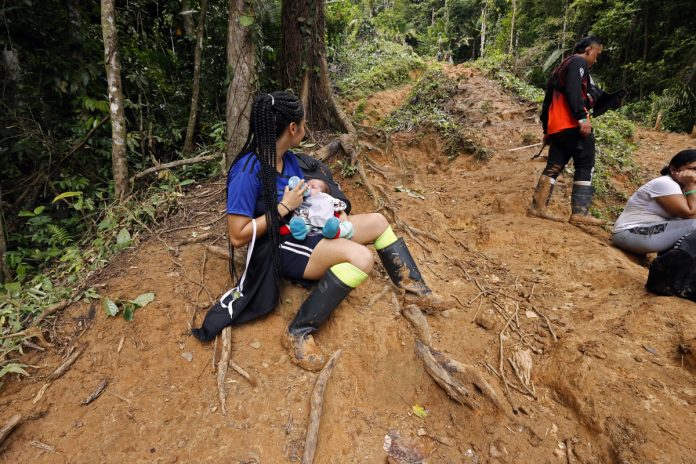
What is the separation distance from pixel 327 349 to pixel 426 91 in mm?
7453

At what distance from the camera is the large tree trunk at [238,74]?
12.3 ft

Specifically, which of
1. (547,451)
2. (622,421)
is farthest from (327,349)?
(622,421)

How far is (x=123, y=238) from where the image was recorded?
3273 mm

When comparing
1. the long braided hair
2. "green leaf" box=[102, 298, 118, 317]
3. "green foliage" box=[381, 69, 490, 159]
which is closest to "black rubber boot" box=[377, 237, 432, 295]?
the long braided hair

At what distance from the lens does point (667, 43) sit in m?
11.6

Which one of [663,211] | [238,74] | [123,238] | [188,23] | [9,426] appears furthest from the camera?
[188,23]

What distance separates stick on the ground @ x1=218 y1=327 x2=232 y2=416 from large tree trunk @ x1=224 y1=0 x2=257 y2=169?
97.0 inches

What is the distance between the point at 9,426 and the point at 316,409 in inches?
65.8

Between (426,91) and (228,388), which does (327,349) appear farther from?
(426,91)

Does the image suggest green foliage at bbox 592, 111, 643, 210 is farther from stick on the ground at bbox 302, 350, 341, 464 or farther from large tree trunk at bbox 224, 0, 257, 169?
large tree trunk at bbox 224, 0, 257, 169

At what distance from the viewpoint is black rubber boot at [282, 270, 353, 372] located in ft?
7.52

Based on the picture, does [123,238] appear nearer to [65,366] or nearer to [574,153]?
[65,366]

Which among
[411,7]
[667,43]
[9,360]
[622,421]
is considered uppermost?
[411,7]

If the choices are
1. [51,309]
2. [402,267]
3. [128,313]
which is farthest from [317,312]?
[51,309]
